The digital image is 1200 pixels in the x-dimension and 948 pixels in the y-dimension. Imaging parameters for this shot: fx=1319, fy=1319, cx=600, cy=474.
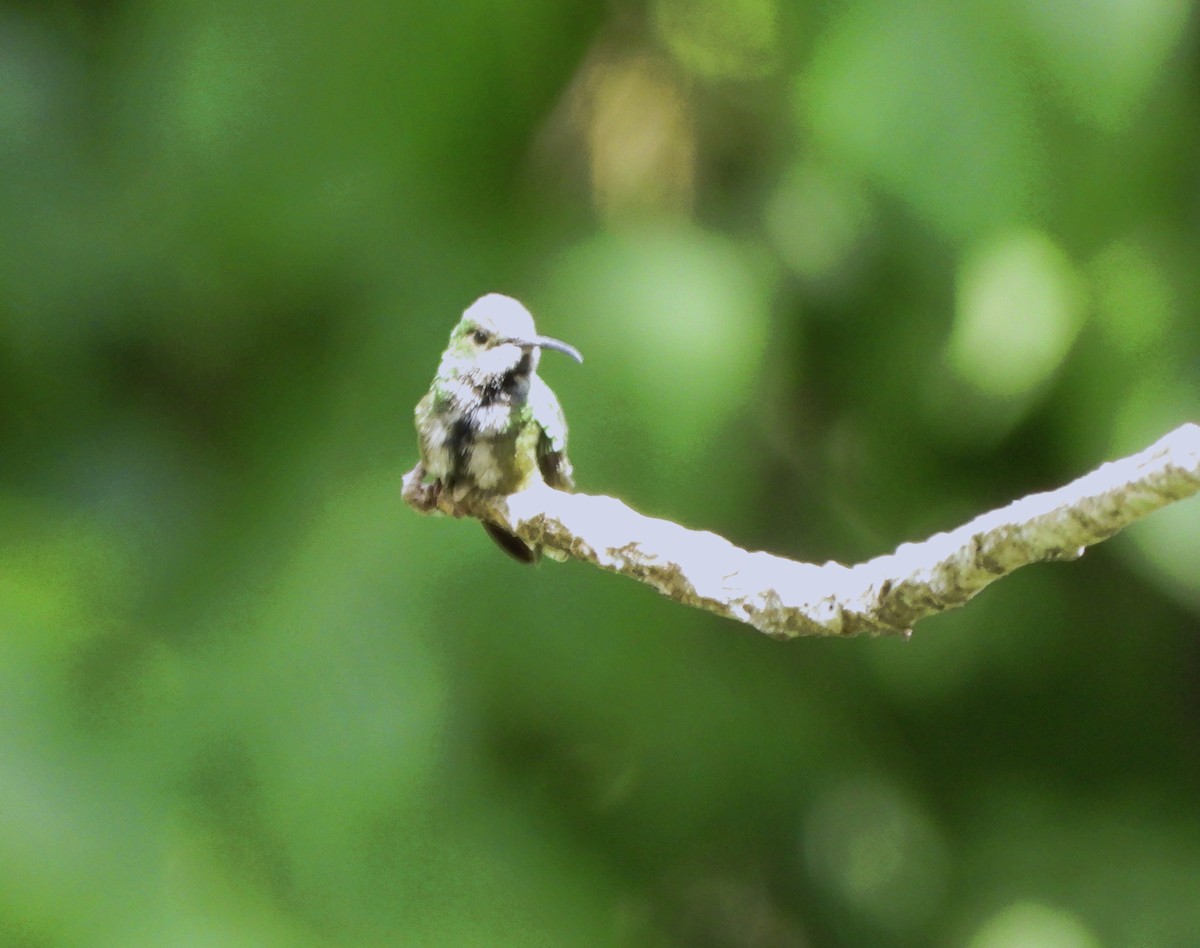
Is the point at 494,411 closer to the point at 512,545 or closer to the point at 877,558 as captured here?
the point at 512,545

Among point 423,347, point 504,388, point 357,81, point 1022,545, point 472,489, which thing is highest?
point 357,81

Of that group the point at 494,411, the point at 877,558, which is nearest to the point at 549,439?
the point at 494,411

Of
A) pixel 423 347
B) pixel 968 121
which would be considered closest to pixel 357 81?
pixel 423 347

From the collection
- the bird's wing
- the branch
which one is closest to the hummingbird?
the bird's wing

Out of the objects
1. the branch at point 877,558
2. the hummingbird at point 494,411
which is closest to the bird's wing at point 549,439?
the hummingbird at point 494,411

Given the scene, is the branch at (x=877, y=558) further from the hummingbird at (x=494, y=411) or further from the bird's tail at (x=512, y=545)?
the bird's tail at (x=512, y=545)

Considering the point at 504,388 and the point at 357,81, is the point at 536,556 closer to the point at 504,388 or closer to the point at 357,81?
the point at 504,388

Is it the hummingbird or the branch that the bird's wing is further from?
the branch
